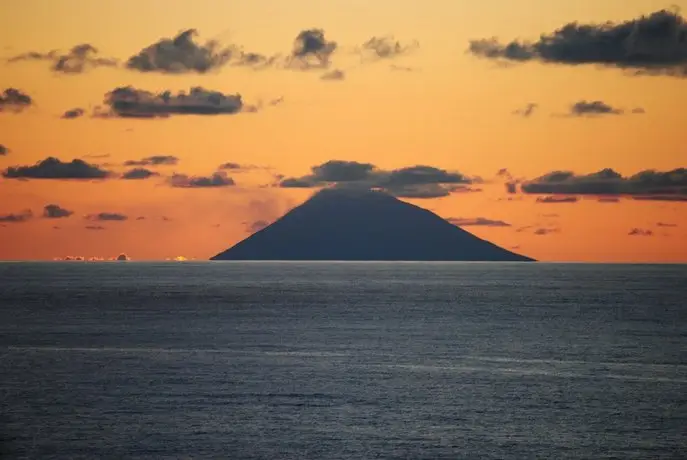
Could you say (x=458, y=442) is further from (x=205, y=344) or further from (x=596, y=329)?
(x=596, y=329)

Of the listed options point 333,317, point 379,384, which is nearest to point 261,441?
point 379,384

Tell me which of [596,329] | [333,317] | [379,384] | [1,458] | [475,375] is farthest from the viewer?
[333,317]

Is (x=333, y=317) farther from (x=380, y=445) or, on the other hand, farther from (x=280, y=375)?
(x=380, y=445)

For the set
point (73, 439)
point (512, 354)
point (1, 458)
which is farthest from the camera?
point (512, 354)

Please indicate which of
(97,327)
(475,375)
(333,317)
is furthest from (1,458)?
(333,317)

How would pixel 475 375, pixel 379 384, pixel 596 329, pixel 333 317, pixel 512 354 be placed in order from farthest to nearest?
pixel 333 317, pixel 596 329, pixel 512 354, pixel 475 375, pixel 379 384

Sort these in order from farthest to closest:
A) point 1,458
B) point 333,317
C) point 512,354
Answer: point 333,317 < point 512,354 < point 1,458

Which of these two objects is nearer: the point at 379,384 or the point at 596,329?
the point at 379,384

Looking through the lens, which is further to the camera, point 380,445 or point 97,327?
point 97,327

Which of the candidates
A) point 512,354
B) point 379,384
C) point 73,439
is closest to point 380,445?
point 73,439
